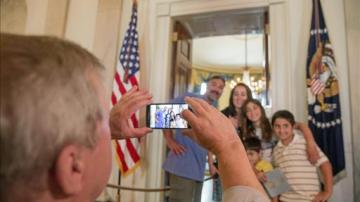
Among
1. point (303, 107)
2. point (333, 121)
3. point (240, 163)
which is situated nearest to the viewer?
point (240, 163)

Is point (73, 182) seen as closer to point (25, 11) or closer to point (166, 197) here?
point (166, 197)

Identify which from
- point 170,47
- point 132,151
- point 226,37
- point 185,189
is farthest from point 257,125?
point 226,37

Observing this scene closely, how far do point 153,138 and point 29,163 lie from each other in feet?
9.40

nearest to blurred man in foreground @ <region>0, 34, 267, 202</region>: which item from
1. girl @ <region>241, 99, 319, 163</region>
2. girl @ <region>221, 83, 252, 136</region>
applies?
girl @ <region>241, 99, 319, 163</region>

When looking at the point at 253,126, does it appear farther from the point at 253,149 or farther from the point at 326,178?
the point at 326,178

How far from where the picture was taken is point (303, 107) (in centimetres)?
270

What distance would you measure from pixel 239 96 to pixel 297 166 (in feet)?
2.46

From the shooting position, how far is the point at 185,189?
100 inches

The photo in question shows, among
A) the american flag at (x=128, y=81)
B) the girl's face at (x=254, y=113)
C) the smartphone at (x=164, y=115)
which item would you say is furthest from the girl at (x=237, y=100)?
the smartphone at (x=164, y=115)

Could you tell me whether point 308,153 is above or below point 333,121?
below

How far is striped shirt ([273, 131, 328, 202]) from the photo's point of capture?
→ 2.12m

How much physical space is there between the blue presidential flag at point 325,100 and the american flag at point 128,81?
5.22 feet

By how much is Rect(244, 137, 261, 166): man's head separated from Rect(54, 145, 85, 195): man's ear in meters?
2.03

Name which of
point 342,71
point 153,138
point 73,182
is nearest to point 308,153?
point 342,71
